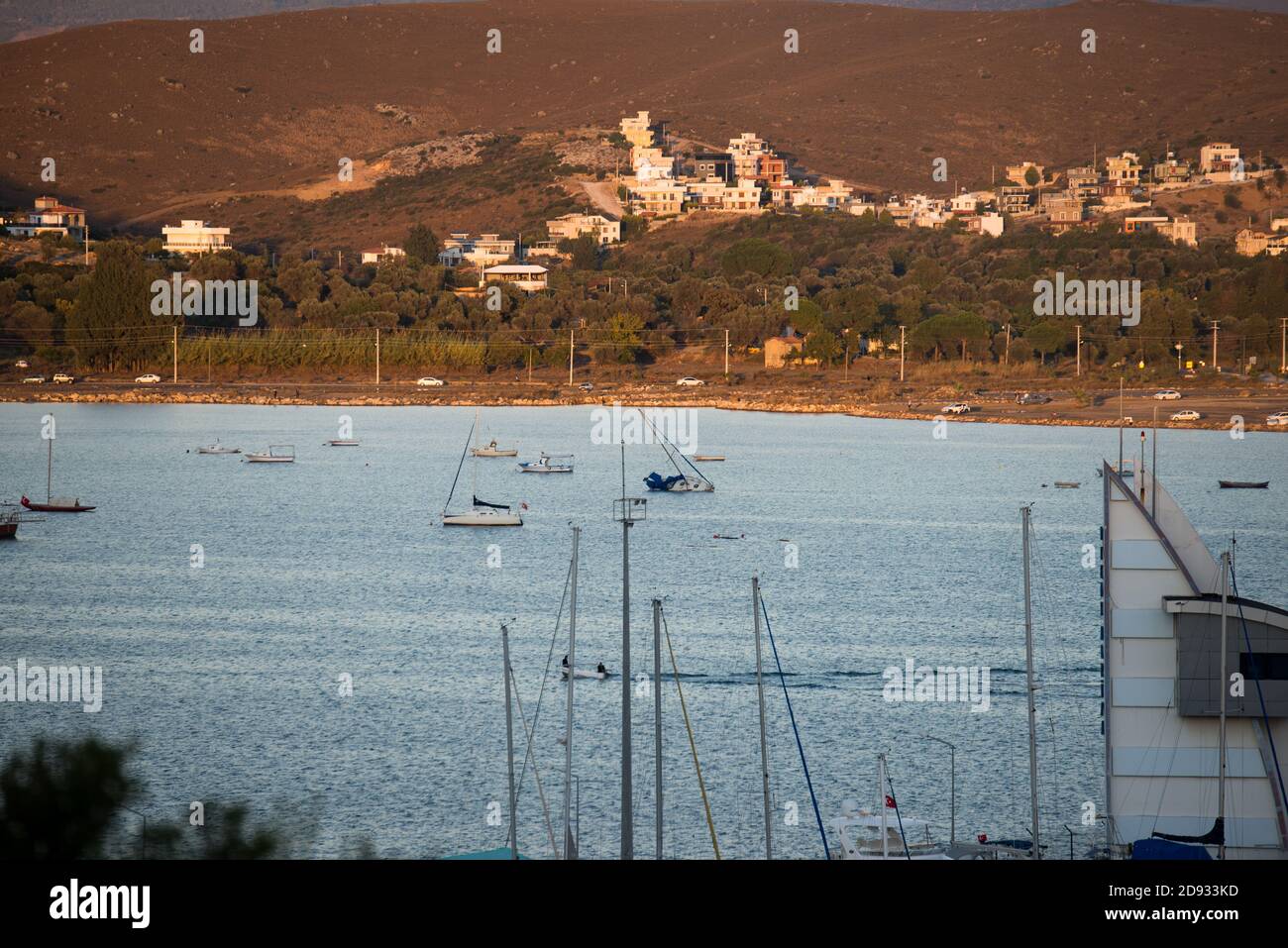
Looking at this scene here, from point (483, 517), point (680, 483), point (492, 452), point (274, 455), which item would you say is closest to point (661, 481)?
point (680, 483)

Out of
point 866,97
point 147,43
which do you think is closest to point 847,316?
point 866,97

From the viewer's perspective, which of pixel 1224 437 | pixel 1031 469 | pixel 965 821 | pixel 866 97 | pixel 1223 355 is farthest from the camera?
pixel 866 97

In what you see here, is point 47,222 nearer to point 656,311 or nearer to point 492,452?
point 656,311

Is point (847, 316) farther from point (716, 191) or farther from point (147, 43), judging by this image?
point (147, 43)

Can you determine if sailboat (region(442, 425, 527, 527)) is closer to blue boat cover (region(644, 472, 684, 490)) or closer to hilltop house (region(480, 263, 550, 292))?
blue boat cover (region(644, 472, 684, 490))

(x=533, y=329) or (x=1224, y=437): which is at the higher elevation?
(x=533, y=329)
